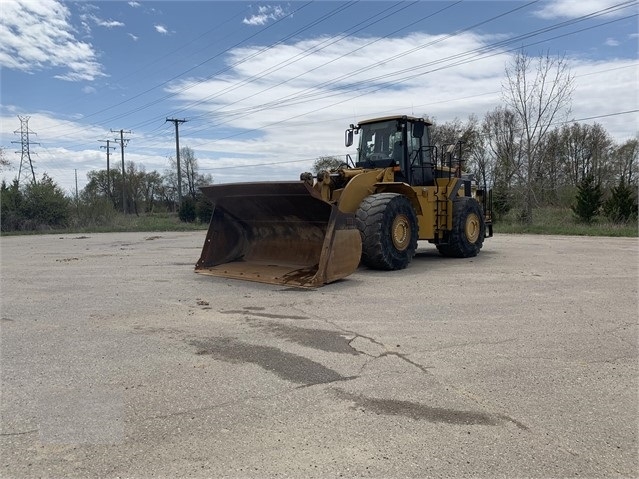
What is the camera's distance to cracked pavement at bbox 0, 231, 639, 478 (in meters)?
2.87

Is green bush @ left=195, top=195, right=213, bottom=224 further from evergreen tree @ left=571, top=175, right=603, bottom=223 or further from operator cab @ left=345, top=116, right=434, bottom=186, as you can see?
operator cab @ left=345, top=116, right=434, bottom=186


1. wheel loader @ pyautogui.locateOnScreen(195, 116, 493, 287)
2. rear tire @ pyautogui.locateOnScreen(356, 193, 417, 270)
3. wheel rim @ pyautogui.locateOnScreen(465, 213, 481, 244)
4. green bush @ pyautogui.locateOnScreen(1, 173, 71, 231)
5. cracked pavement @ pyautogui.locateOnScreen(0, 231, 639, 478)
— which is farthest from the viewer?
green bush @ pyautogui.locateOnScreen(1, 173, 71, 231)

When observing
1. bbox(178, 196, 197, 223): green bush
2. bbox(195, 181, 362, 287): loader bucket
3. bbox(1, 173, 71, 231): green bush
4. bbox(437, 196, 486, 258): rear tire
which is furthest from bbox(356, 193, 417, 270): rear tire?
bbox(178, 196, 197, 223): green bush

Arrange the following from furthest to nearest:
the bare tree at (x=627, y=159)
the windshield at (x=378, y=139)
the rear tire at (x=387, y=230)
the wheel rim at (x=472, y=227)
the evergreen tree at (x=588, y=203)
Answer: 1. the bare tree at (x=627, y=159)
2. the evergreen tree at (x=588, y=203)
3. the wheel rim at (x=472, y=227)
4. the windshield at (x=378, y=139)
5. the rear tire at (x=387, y=230)

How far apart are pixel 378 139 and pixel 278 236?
3445 millimetres

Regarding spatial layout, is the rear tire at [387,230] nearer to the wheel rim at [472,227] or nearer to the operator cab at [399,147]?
the operator cab at [399,147]

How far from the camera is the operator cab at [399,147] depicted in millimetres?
11047

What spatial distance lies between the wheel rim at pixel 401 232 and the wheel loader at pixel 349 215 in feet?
0.06

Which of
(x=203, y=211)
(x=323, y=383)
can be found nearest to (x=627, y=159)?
(x=203, y=211)

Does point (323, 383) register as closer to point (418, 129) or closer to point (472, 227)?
point (418, 129)

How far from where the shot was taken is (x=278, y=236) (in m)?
9.88

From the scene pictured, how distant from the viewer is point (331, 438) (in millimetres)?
3084

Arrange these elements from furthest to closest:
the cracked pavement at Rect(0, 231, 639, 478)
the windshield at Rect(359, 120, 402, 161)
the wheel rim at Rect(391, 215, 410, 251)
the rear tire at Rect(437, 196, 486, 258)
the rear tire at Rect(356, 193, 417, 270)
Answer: the rear tire at Rect(437, 196, 486, 258) → the windshield at Rect(359, 120, 402, 161) → the wheel rim at Rect(391, 215, 410, 251) → the rear tire at Rect(356, 193, 417, 270) → the cracked pavement at Rect(0, 231, 639, 478)

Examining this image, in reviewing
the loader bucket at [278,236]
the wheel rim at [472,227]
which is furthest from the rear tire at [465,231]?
the loader bucket at [278,236]
